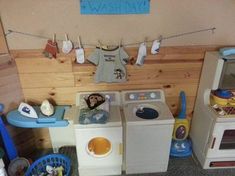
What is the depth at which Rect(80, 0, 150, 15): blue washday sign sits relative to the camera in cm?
145

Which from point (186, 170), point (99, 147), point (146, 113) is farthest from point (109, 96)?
point (186, 170)

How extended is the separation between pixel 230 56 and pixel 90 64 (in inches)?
39.6

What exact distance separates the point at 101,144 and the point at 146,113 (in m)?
0.45

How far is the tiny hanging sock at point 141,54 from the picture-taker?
159cm

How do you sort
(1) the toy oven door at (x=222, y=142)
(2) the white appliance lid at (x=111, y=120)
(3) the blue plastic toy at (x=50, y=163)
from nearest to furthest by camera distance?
(2) the white appliance lid at (x=111, y=120) < (1) the toy oven door at (x=222, y=142) < (3) the blue plastic toy at (x=50, y=163)

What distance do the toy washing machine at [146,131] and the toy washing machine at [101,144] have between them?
65 mm

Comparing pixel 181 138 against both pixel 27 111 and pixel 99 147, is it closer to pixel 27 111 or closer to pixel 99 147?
pixel 99 147

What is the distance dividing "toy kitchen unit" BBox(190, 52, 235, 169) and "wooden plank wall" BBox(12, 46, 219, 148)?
4.7 inches

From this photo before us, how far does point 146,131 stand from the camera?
150 centimetres

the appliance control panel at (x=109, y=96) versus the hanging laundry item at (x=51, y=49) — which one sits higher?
the hanging laundry item at (x=51, y=49)

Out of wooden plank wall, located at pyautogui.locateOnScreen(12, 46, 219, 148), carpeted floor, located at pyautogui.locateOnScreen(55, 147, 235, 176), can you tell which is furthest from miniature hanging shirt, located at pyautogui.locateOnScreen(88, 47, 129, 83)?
carpeted floor, located at pyautogui.locateOnScreen(55, 147, 235, 176)

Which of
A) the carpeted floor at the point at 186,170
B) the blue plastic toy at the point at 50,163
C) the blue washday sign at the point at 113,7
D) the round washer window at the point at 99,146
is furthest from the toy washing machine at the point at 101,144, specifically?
the blue washday sign at the point at 113,7

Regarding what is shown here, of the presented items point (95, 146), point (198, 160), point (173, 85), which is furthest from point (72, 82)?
point (198, 160)

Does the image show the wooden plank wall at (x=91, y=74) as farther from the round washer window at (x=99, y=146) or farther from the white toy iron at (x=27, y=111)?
the round washer window at (x=99, y=146)
